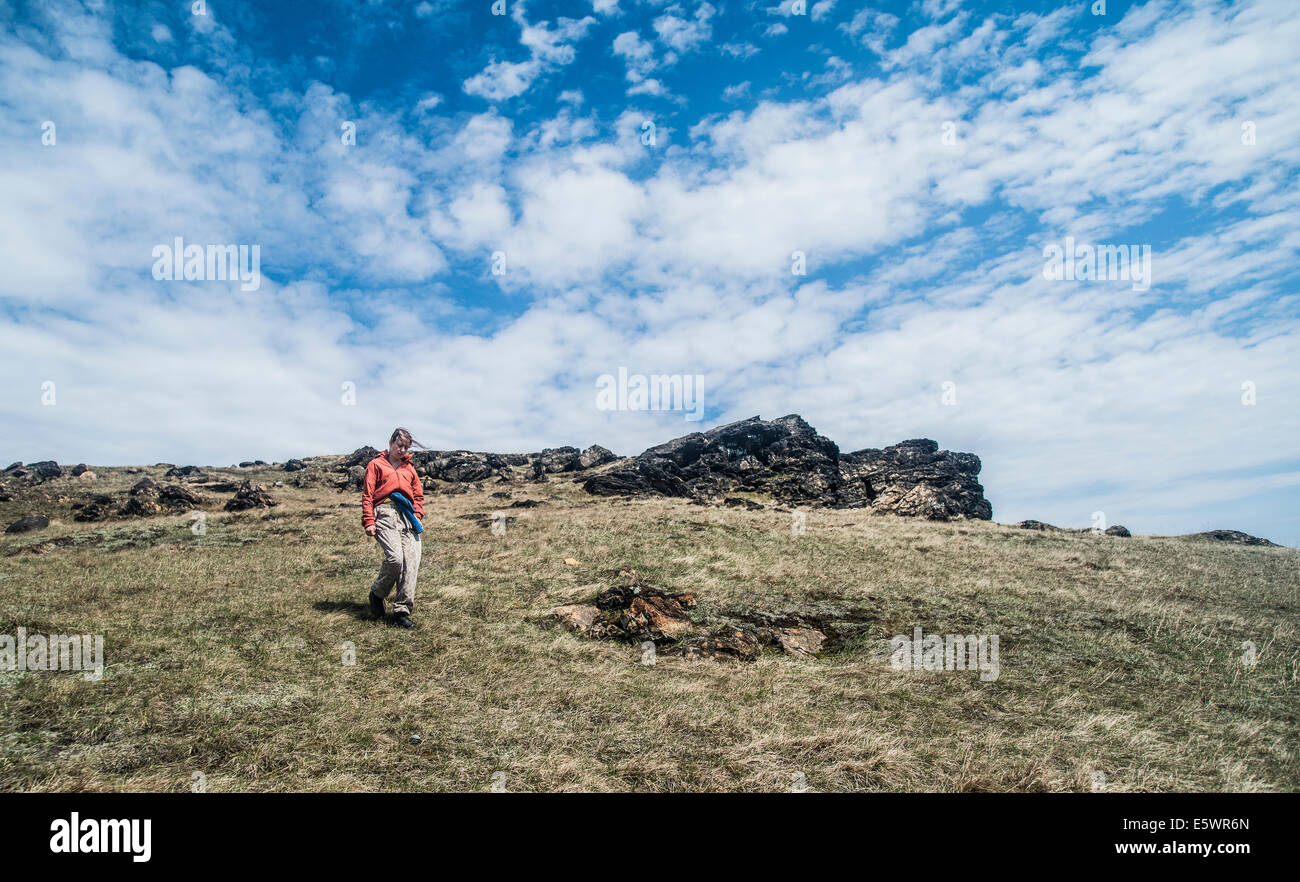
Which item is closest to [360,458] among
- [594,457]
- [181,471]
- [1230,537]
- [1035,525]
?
[181,471]

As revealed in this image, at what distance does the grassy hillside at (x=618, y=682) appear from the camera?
6574 mm

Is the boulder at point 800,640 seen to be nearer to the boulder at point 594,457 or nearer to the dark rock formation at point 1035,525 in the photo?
the dark rock formation at point 1035,525

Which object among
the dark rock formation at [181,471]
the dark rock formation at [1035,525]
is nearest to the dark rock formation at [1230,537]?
the dark rock formation at [1035,525]

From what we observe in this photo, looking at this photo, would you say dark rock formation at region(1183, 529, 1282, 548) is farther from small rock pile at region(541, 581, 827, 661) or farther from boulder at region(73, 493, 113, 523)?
boulder at region(73, 493, 113, 523)

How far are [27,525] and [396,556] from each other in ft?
90.4

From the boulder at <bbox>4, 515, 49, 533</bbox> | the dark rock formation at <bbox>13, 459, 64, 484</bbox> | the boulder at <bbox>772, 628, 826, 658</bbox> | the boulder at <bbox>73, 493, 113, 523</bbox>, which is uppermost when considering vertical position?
the dark rock formation at <bbox>13, 459, 64, 484</bbox>

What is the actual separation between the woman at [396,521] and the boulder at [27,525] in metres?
25.9

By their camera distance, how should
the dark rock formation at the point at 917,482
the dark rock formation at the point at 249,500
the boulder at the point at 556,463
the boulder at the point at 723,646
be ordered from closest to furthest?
the boulder at the point at 723,646 < the dark rock formation at the point at 249,500 < the dark rock formation at the point at 917,482 < the boulder at the point at 556,463

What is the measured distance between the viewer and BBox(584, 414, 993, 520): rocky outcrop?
141ft

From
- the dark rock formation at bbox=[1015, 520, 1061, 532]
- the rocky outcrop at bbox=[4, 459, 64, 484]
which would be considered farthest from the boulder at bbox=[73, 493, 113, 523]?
the dark rock formation at bbox=[1015, 520, 1061, 532]

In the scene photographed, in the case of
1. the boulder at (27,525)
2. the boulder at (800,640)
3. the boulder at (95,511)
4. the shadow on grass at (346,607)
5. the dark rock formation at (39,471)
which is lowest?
the boulder at (800,640)

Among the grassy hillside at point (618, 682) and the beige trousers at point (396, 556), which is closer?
the grassy hillside at point (618, 682)
